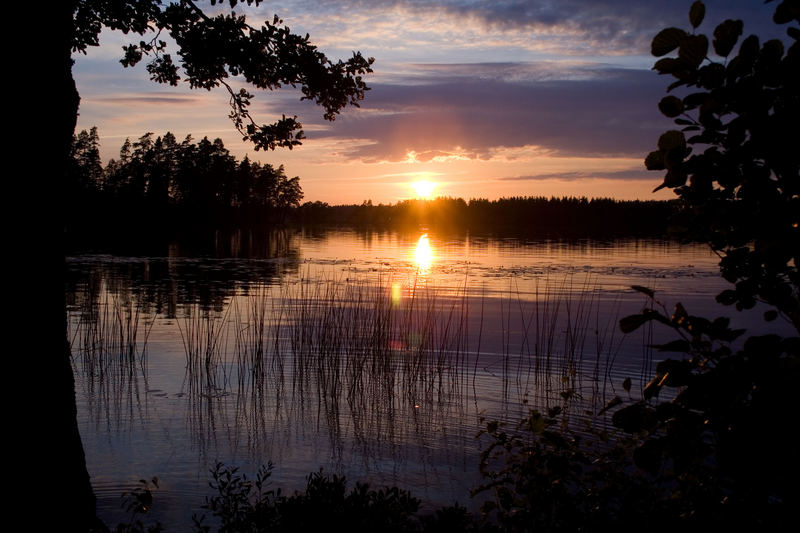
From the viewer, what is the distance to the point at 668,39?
215cm

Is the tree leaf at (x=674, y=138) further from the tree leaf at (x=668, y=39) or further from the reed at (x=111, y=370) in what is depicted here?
the reed at (x=111, y=370)

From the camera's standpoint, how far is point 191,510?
21.1ft

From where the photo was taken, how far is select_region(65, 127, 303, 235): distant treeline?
8306 centimetres

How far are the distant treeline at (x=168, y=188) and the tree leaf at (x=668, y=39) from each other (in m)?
79.8

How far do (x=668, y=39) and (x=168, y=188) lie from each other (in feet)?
337

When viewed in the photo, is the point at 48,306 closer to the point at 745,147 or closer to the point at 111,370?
the point at 745,147

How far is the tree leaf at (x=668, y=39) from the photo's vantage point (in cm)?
214

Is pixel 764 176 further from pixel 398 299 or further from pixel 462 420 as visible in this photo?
pixel 398 299

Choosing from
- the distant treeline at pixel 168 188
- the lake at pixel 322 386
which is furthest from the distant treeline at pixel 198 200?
the lake at pixel 322 386

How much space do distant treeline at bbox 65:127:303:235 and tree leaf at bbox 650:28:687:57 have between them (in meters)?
79.8

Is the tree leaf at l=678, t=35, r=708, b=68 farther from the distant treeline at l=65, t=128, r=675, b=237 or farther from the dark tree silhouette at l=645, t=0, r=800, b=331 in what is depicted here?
the distant treeline at l=65, t=128, r=675, b=237

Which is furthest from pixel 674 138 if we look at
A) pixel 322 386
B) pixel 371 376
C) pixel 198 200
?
pixel 198 200

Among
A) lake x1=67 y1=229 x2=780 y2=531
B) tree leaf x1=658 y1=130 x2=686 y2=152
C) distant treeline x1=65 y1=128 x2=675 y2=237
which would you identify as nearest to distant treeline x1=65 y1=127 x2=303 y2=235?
distant treeline x1=65 y1=128 x2=675 y2=237

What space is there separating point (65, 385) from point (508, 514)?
3245 mm
